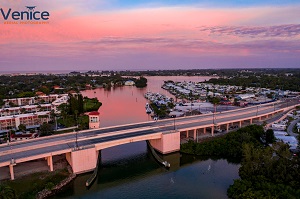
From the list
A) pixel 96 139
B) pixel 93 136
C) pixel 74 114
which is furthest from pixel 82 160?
pixel 74 114

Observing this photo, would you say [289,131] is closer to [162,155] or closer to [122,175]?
[162,155]

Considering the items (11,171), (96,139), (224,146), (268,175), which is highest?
(96,139)

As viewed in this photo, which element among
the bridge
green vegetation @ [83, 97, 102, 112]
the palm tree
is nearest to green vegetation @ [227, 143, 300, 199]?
the bridge

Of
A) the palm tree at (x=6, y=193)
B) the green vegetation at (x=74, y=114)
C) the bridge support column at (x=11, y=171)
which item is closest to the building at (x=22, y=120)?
the green vegetation at (x=74, y=114)

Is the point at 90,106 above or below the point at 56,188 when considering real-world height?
above

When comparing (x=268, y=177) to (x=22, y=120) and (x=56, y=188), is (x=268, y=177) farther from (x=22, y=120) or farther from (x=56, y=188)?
→ (x=22, y=120)

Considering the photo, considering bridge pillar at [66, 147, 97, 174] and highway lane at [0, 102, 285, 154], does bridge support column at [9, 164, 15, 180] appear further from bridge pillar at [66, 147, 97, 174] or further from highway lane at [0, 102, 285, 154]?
bridge pillar at [66, 147, 97, 174]
